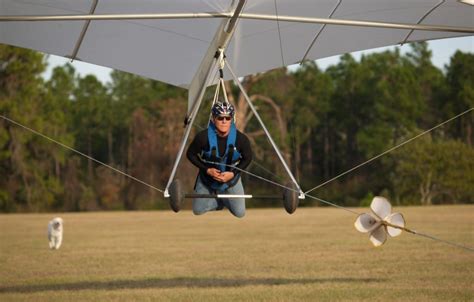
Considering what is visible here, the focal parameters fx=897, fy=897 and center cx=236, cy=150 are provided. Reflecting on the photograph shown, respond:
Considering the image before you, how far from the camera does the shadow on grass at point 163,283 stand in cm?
1484

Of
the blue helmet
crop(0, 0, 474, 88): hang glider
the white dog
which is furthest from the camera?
the white dog

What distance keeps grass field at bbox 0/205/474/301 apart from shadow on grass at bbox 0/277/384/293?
0.02m

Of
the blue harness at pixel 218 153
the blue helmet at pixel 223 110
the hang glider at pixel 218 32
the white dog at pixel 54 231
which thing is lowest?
the white dog at pixel 54 231

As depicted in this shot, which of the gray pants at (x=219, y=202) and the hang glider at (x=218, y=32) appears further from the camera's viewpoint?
the hang glider at (x=218, y=32)

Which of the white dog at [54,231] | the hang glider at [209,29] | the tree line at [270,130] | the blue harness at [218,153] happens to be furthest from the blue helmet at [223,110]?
the tree line at [270,130]

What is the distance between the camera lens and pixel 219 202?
1187cm

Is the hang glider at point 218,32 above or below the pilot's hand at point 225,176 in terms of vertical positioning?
above

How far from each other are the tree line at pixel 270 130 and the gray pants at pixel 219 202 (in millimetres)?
40557

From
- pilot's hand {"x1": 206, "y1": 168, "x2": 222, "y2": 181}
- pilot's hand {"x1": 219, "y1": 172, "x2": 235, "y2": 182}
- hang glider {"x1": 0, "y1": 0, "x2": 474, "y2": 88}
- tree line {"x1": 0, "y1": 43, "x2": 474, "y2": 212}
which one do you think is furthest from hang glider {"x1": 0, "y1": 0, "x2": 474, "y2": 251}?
tree line {"x1": 0, "y1": 43, "x2": 474, "y2": 212}

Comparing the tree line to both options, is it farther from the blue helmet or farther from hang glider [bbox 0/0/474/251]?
the blue helmet

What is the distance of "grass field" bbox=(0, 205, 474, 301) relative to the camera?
13750mm

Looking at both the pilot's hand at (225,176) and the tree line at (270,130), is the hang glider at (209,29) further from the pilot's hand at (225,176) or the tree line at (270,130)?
the tree line at (270,130)

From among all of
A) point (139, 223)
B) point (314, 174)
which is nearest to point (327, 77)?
point (314, 174)

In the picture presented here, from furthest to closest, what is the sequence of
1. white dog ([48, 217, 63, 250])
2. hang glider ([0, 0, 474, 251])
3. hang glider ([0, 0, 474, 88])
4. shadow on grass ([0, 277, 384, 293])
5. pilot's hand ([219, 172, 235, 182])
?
white dog ([48, 217, 63, 250]) < shadow on grass ([0, 277, 384, 293]) < hang glider ([0, 0, 474, 88]) < hang glider ([0, 0, 474, 251]) < pilot's hand ([219, 172, 235, 182])
